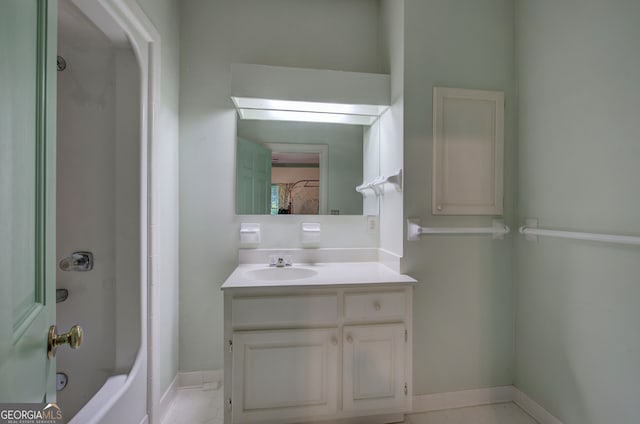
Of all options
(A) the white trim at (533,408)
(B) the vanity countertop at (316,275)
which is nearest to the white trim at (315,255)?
(B) the vanity countertop at (316,275)

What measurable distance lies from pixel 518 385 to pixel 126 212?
238 cm

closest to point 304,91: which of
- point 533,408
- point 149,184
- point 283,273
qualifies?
point 149,184

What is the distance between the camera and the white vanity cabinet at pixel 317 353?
1.34 meters

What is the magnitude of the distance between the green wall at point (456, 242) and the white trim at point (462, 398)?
4 cm

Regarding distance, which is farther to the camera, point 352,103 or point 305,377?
point 352,103

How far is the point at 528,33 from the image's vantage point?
1634 mm

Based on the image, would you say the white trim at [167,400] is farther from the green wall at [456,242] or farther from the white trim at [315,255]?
the green wall at [456,242]

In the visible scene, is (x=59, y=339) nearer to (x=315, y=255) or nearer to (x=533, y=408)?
(x=315, y=255)

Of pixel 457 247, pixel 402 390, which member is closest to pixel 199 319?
pixel 402 390

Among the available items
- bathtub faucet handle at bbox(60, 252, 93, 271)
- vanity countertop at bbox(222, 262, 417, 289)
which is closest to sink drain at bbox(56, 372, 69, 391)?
bathtub faucet handle at bbox(60, 252, 93, 271)

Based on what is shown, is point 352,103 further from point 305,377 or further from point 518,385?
A: point 518,385

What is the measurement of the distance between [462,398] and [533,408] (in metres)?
0.37

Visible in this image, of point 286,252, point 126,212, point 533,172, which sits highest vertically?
point 533,172

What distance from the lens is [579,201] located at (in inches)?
53.4
